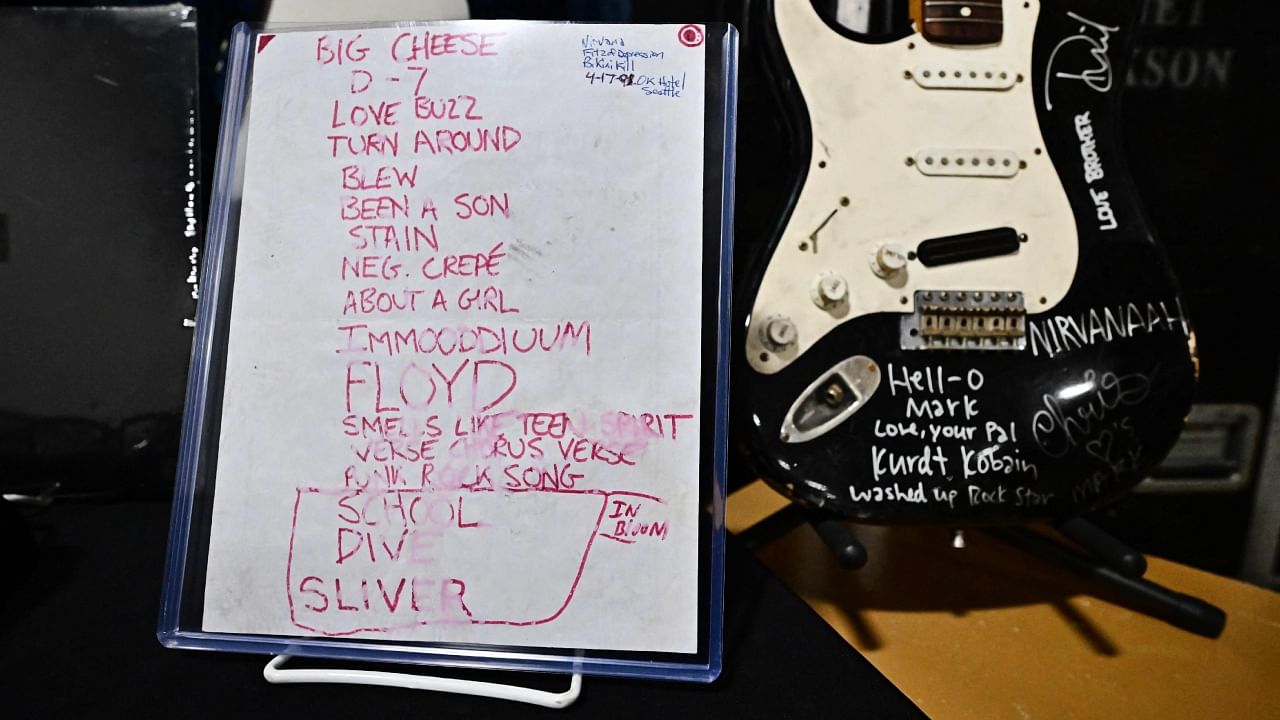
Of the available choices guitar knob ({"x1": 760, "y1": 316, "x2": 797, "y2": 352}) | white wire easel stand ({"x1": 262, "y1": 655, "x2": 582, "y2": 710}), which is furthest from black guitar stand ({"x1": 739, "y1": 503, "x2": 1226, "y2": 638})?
white wire easel stand ({"x1": 262, "y1": 655, "x2": 582, "y2": 710})

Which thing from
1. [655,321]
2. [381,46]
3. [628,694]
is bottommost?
[628,694]

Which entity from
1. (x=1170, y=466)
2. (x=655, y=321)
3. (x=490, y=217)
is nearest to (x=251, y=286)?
(x=490, y=217)

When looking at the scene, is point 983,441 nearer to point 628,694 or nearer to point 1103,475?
point 1103,475

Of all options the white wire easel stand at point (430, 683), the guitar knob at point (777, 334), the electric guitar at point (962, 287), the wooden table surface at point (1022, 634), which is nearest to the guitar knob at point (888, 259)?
the electric guitar at point (962, 287)

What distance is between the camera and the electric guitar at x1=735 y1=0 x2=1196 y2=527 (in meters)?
0.69

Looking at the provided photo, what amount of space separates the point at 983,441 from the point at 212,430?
672mm

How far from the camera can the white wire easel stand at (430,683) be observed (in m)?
0.53

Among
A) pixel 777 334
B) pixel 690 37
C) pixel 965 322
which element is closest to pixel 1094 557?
pixel 965 322

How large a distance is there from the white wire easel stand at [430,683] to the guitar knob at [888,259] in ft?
1.52

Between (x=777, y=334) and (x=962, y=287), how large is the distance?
20 cm

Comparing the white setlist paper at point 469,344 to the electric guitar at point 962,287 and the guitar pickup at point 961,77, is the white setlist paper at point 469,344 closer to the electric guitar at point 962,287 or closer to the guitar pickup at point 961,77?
the electric guitar at point 962,287

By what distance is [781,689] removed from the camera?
21.5 inches
